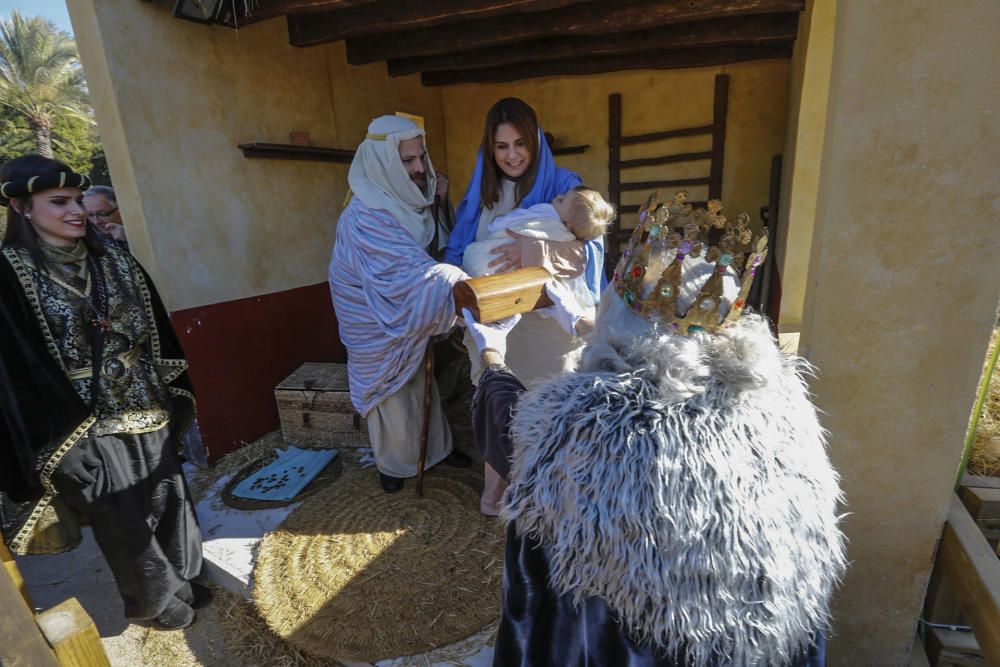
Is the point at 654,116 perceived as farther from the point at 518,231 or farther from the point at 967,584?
the point at 967,584

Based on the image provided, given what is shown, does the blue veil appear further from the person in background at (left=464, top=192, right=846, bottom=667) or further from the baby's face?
the person in background at (left=464, top=192, right=846, bottom=667)

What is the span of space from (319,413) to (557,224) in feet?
7.64

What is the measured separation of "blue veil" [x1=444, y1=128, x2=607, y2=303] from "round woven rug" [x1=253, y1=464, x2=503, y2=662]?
1.41m

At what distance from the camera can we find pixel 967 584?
1262 mm

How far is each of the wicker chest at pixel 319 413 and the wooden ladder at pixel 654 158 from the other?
2.96 m

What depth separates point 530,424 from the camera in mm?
1024

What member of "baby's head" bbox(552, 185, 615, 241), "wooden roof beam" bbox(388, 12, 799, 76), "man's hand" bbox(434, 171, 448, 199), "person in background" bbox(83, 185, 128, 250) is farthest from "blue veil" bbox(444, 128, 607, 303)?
"person in background" bbox(83, 185, 128, 250)

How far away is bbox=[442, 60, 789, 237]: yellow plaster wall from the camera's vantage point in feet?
15.7

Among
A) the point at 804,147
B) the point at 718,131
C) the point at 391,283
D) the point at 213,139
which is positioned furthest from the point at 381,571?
the point at 718,131

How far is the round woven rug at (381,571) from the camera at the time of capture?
200cm

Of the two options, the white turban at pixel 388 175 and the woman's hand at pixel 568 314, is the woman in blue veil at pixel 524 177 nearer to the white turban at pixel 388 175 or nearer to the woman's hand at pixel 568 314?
the white turban at pixel 388 175

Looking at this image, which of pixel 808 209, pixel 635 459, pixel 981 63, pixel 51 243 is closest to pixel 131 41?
pixel 51 243

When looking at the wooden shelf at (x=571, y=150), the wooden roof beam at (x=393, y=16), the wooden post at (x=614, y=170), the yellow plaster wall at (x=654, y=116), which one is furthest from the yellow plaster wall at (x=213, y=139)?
the wooden post at (x=614, y=170)

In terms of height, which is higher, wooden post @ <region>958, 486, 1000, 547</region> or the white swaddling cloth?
the white swaddling cloth
